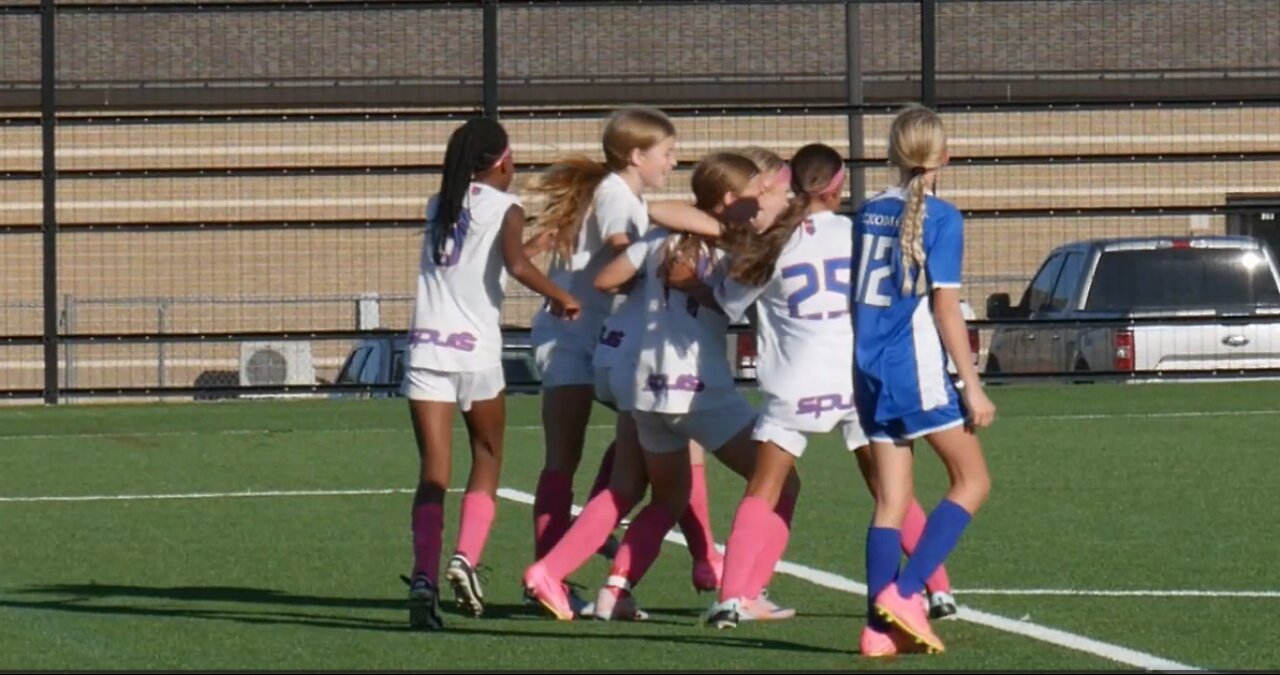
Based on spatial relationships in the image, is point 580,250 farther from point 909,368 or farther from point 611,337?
point 909,368

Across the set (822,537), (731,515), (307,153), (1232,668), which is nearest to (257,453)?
(731,515)

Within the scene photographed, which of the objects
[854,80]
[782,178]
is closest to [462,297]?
[782,178]

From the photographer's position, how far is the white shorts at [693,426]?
7781mm

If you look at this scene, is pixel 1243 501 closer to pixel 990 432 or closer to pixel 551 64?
pixel 990 432

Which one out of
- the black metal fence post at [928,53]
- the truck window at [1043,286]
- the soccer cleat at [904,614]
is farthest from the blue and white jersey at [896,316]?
the truck window at [1043,286]

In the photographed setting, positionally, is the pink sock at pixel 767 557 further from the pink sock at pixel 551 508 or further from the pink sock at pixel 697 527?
the pink sock at pixel 551 508

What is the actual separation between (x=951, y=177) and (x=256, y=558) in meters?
16.3

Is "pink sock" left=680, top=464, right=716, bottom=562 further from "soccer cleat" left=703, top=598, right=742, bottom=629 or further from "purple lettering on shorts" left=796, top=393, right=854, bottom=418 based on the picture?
"purple lettering on shorts" left=796, top=393, right=854, bottom=418

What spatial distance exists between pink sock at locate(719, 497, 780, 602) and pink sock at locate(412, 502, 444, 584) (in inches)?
34.6

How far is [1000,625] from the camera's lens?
7.58 metres

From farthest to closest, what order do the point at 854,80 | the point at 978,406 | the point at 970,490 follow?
1. the point at 854,80
2. the point at 970,490
3. the point at 978,406

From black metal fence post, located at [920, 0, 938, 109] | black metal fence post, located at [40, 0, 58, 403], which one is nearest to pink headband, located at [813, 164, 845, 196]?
black metal fence post, located at [920, 0, 938, 109]

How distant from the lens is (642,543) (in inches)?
315

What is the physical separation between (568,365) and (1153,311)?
11859 mm
